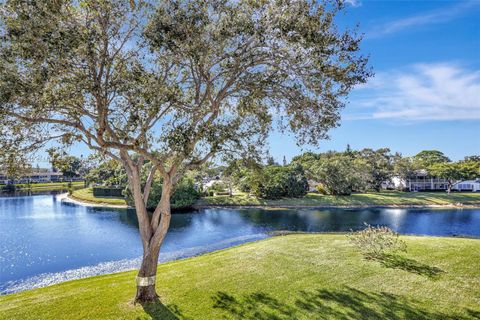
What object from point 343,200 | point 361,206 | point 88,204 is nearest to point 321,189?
point 343,200

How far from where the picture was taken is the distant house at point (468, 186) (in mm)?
83750

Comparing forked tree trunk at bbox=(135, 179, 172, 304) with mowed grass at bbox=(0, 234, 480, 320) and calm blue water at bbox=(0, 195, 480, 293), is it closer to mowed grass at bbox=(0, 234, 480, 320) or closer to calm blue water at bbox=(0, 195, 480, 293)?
mowed grass at bbox=(0, 234, 480, 320)

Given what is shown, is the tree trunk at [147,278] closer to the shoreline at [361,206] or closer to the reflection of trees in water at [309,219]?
the reflection of trees in water at [309,219]

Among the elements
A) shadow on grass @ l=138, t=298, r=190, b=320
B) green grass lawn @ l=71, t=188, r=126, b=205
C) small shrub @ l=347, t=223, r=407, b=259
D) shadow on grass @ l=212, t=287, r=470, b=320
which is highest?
small shrub @ l=347, t=223, r=407, b=259

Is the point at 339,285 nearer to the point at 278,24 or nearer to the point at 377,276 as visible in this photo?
the point at 377,276

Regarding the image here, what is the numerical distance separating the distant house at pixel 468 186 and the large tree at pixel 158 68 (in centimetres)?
9108

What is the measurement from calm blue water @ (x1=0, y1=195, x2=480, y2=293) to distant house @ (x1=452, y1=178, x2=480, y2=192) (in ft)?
123

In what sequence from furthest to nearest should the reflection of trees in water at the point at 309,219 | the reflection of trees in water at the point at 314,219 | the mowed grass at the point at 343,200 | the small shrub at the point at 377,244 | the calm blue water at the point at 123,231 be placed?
the mowed grass at the point at 343,200 → the reflection of trees in water at the point at 314,219 → the reflection of trees in water at the point at 309,219 → the calm blue water at the point at 123,231 → the small shrub at the point at 377,244

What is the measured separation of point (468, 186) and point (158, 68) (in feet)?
321

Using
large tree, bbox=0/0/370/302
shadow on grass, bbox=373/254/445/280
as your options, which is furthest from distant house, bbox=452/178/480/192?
large tree, bbox=0/0/370/302

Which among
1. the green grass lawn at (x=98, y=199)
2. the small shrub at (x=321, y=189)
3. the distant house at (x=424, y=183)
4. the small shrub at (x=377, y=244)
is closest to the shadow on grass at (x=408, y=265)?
the small shrub at (x=377, y=244)

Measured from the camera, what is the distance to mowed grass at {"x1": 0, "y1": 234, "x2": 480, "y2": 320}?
992 centimetres

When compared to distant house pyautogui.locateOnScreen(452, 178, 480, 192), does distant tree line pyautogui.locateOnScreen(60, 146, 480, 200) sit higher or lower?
higher

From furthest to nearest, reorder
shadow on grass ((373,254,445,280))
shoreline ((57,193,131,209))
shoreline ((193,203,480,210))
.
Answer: shoreline ((57,193,131,209))
shoreline ((193,203,480,210))
shadow on grass ((373,254,445,280))
